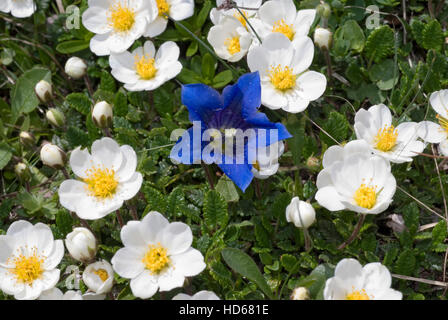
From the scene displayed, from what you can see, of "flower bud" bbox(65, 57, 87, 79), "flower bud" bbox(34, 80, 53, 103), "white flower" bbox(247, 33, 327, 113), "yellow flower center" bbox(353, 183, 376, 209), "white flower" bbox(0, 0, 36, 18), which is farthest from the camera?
"white flower" bbox(0, 0, 36, 18)

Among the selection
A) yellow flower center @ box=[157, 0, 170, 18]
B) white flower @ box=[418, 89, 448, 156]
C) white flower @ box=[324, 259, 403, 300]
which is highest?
Result: yellow flower center @ box=[157, 0, 170, 18]

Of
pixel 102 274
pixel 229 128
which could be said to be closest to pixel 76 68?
pixel 229 128

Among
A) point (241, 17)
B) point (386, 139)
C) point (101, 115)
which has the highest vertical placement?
point (241, 17)

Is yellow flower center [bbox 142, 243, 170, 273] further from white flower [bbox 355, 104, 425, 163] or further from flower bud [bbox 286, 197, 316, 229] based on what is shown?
white flower [bbox 355, 104, 425, 163]

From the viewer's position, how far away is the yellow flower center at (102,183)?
3.06 m

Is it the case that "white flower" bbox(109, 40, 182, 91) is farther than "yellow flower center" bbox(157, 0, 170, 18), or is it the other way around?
"yellow flower center" bbox(157, 0, 170, 18)

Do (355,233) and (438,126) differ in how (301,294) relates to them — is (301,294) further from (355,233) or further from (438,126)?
(438,126)

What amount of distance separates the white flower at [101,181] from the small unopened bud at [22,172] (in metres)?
0.50

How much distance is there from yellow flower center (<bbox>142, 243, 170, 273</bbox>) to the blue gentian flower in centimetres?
49

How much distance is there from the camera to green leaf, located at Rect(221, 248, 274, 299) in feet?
9.73

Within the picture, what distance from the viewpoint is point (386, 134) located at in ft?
10.3

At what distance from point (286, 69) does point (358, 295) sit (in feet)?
4.25

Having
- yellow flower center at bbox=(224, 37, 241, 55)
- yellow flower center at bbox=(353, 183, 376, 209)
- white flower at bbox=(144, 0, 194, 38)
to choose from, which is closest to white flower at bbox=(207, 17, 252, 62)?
yellow flower center at bbox=(224, 37, 241, 55)

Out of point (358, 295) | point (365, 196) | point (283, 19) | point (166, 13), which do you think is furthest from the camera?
point (166, 13)
